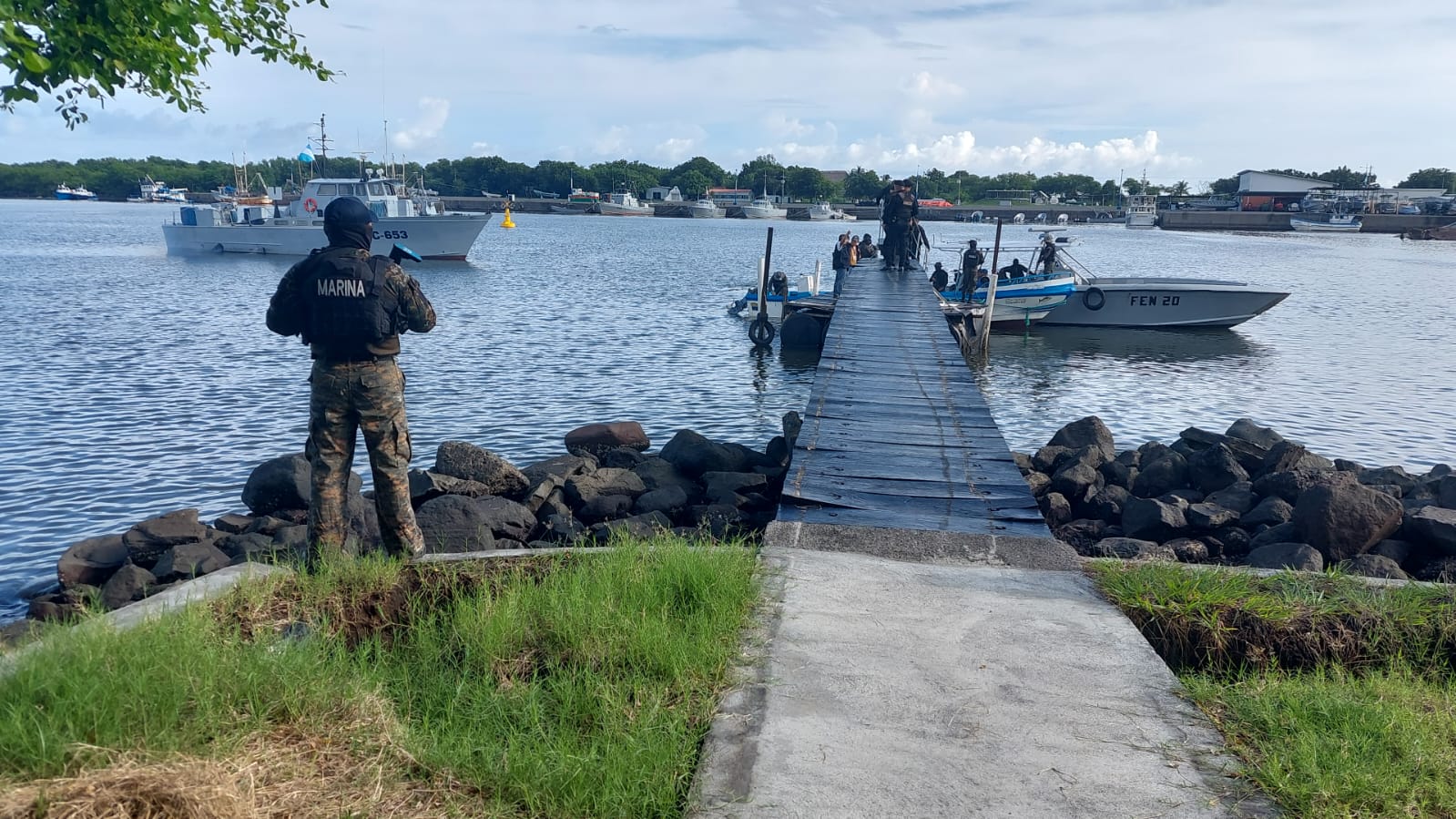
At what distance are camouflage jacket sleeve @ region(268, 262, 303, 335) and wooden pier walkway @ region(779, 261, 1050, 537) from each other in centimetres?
340

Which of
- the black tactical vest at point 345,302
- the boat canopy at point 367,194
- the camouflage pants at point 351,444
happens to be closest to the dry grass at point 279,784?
the camouflage pants at point 351,444

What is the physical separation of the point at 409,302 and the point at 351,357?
1.59 feet

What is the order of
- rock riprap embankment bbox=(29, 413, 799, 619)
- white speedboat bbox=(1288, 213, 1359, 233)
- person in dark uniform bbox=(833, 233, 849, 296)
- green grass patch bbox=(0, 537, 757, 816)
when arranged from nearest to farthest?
green grass patch bbox=(0, 537, 757, 816), rock riprap embankment bbox=(29, 413, 799, 619), person in dark uniform bbox=(833, 233, 849, 296), white speedboat bbox=(1288, 213, 1359, 233)

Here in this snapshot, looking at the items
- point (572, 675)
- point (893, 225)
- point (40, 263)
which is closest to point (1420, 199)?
point (893, 225)

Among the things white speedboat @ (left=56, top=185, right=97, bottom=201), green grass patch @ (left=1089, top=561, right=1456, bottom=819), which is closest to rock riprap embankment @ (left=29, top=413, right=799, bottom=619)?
green grass patch @ (left=1089, top=561, right=1456, bottom=819)

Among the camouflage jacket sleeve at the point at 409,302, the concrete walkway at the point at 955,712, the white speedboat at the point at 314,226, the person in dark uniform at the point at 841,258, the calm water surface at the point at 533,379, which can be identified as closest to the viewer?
the concrete walkway at the point at 955,712

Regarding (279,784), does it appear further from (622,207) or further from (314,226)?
(622,207)

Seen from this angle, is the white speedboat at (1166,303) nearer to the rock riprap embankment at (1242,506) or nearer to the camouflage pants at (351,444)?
the rock riprap embankment at (1242,506)

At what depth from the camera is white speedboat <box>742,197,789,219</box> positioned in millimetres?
135500

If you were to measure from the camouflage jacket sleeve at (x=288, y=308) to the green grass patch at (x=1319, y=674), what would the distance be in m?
5.06

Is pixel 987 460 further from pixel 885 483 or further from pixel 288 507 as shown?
pixel 288 507

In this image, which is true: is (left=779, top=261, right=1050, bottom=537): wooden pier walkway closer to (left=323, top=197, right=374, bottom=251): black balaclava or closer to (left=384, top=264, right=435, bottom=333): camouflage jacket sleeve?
(left=384, top=264, right=435, bottom=333): camouflage jacket sleeve

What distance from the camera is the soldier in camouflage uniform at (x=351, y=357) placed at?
5984mm

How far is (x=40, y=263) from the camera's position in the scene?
4431cm
